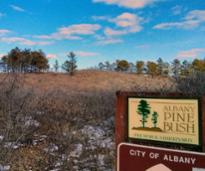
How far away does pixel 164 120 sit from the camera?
2137 millimetres

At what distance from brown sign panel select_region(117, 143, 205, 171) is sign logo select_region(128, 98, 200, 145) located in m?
0.07

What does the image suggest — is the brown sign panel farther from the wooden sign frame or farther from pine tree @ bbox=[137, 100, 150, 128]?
pine tree @ bbox=[137, 100, 150, 128]

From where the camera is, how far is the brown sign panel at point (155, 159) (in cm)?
200

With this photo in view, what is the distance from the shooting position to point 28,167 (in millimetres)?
5840

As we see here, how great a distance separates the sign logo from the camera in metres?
2.05

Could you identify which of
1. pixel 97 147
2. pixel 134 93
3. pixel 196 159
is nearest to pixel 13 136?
pixel 97 147

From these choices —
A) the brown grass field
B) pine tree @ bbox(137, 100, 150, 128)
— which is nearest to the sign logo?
pine tree @ bbox(137, 100, 150, 128)

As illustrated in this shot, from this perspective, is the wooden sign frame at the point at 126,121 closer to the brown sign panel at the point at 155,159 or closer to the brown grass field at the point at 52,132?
the brown sign panel at the point at 155,159

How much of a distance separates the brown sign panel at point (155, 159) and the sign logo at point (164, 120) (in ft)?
0.24

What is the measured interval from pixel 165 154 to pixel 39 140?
610 centimetres

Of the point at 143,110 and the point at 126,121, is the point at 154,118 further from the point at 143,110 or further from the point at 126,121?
the point at 126,121

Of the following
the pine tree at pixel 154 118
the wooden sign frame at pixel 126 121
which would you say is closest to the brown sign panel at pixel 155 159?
the wooden sign frame at pixel 126 121

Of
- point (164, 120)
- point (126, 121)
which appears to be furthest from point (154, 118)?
point (126, 121)

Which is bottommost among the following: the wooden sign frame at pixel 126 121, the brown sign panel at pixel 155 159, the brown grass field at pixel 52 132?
the brown grass field at pixel 52 132
